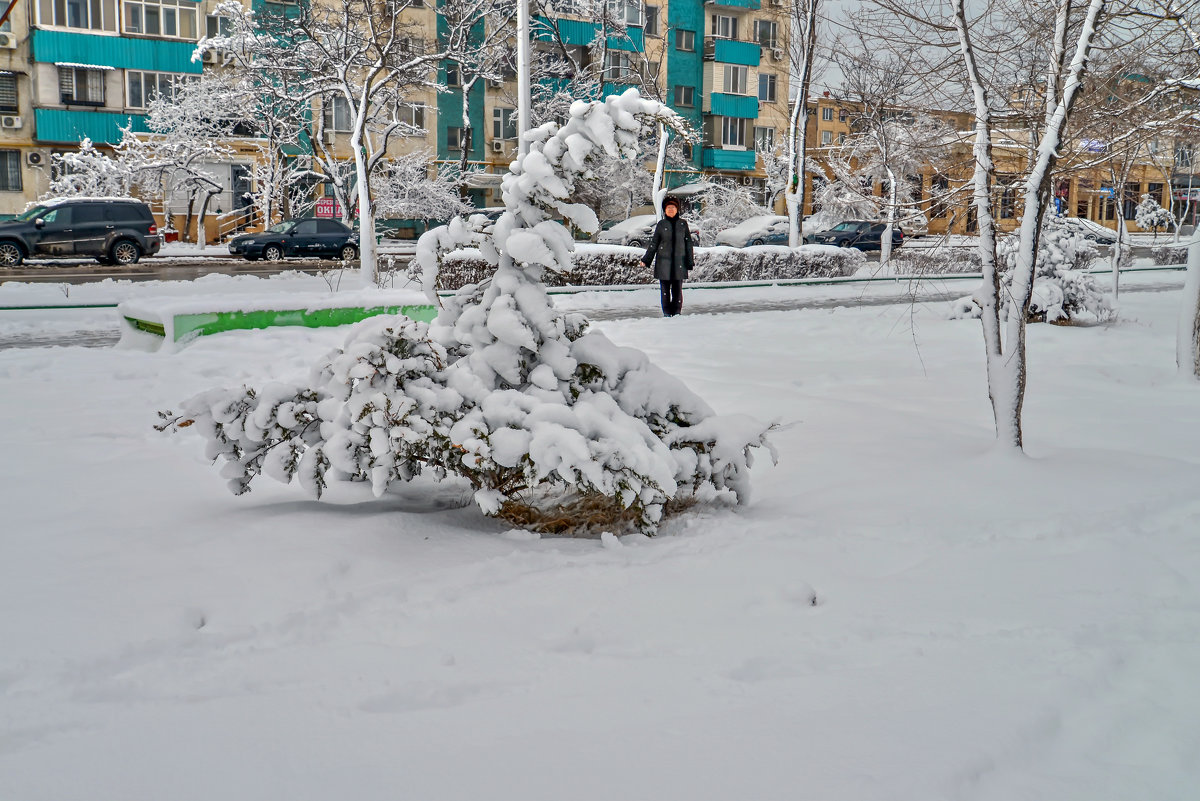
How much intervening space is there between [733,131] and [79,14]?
28109 mm

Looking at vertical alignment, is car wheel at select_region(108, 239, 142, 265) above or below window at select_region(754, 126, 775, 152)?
below

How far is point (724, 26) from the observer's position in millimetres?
50000

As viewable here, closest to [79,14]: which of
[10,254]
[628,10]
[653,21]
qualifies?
[10,254]

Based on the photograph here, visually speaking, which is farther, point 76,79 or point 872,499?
point 76,79

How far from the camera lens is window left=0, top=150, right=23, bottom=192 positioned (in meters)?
36.2

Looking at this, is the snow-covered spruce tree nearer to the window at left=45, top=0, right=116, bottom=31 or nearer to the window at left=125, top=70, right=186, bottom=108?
the window at left=125, top=70, right=186, bottom=108

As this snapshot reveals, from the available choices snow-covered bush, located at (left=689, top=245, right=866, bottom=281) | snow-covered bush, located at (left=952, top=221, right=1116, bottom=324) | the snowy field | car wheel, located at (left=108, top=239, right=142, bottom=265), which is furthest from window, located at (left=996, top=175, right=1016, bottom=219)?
car wheel, located at (left=108, top=239, right=142, bottom=265)

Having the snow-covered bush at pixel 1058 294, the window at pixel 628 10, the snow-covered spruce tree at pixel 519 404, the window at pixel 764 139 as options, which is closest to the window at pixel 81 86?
the window at pixel 628 10

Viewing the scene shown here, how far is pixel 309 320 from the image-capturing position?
10.9 metres

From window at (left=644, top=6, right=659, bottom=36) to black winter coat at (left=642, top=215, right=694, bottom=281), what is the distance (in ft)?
117

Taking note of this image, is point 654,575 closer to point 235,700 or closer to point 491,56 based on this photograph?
point 235,700

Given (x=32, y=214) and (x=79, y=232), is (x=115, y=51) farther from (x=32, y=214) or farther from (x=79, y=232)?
(x=79, y=232)

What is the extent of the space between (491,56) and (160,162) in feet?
41.5

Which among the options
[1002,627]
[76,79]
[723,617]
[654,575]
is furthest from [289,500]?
[76,79]
